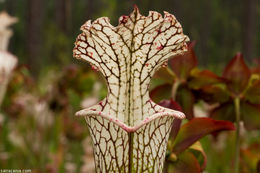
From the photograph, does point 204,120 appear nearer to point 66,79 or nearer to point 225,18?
point 66,79

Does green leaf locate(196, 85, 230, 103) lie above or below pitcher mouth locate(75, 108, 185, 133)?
above

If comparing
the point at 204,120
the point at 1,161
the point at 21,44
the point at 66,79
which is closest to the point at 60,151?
the point at 1,161

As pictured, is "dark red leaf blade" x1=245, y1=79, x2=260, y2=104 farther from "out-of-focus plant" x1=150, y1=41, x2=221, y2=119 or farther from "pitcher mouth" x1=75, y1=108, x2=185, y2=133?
"pitcher mouth" x1=75, y1=108, x2=185, y2=133

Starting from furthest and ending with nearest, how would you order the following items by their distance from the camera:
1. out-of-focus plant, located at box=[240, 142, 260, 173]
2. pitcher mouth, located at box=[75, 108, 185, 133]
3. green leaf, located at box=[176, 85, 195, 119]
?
out-of-focus plant, located at box=[240, 142, 260, 173] < green leaf, located at box=[176, 85, 195, 119] < pitcher mouth, located at box=[75, 108, 185, 133]

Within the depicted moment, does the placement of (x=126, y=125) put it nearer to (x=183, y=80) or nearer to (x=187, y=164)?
(x=187, y=164)

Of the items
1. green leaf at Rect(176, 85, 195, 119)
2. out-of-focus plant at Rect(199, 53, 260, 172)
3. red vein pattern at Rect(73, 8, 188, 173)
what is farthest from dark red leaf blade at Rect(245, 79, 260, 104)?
red vein pattern at Rect(73, 8, 188, 173)

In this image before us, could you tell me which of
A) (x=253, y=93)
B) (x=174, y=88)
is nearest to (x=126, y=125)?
(x=174, y=88)

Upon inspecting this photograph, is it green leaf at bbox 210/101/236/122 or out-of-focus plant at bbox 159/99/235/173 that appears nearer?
out-of-focus plant at bbox 159/99/235/173

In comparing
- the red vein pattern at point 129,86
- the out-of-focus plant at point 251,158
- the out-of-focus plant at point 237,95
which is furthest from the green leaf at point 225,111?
the red vein pattern at point 129,86
